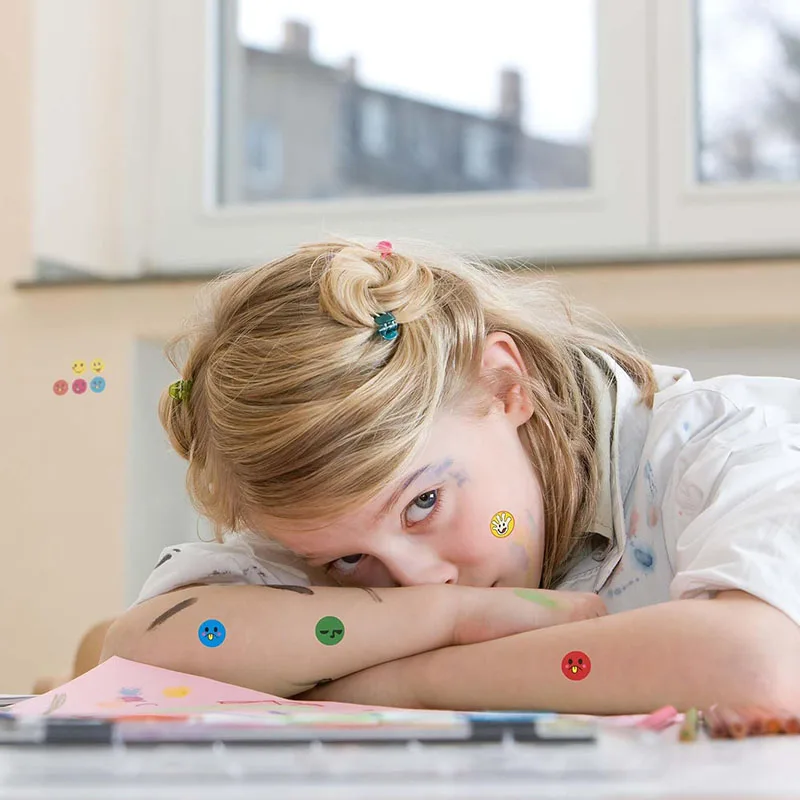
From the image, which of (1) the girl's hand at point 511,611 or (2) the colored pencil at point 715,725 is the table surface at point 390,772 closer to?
(2) the colored pencil at point 715,725

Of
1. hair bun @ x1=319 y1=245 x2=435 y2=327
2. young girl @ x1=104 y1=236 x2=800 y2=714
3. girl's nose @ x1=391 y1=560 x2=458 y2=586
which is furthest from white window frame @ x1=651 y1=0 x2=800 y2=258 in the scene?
girl's nose @ x1=391 y1=560 x2=458 y2=586

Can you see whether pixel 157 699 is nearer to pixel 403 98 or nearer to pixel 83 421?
pixel 83 421

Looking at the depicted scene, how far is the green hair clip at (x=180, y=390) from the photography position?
0.92 metres

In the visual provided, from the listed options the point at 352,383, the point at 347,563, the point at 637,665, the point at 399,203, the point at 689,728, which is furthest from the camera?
the point at 399,203

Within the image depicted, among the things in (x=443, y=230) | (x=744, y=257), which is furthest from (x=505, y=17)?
(x=744, y=257)

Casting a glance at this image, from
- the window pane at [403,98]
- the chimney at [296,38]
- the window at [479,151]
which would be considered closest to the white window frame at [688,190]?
the window pane at [403,98]

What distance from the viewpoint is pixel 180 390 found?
0.93 meters

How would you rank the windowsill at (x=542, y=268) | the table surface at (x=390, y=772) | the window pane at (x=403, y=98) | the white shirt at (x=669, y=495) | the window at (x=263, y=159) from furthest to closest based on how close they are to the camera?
the window at (x=263, y=159) → the window pane at (x=403, y=98) → the windowsill at (x=542, y=268) → the white shirt at (x=669, y=495) → the table surface at (x=390, y=772)

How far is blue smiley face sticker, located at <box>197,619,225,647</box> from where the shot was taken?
798 millimetres

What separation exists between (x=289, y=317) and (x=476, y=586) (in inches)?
9.3

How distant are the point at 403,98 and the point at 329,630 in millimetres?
1110

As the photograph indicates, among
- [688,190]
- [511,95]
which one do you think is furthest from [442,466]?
[511,95]

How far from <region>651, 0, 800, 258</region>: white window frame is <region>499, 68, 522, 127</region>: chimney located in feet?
0.67

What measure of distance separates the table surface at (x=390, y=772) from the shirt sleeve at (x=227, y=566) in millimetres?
444
